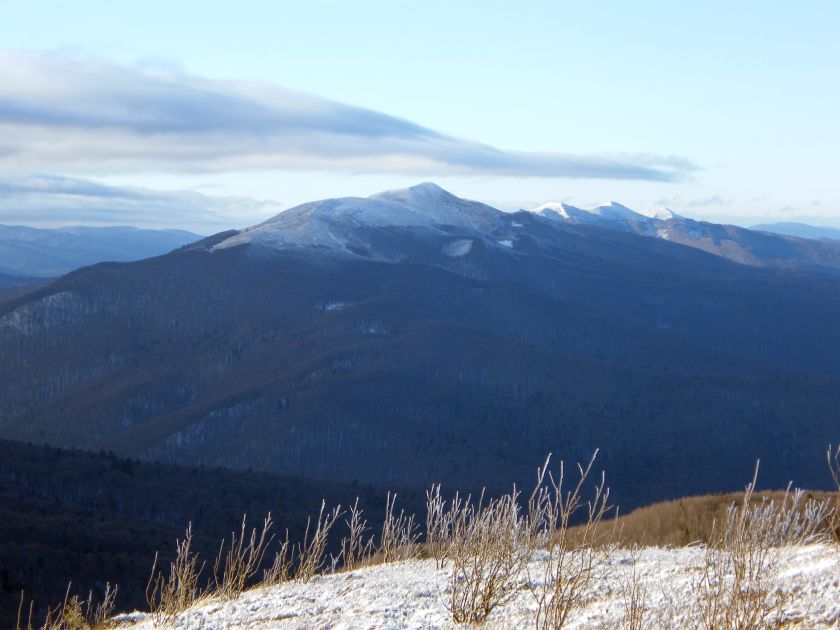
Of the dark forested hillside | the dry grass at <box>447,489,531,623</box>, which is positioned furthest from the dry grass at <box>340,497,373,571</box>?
the dark forested hillside

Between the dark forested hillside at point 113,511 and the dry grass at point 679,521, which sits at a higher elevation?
the dry grass at point 679,521

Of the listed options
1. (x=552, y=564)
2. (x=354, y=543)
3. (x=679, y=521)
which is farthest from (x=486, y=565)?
(x=679, y=521)

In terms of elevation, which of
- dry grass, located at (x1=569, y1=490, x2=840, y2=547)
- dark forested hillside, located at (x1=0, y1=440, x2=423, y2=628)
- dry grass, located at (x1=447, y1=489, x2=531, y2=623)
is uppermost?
A: dry grass, located at (x1=447, y1=489, x2=531, y2=623)

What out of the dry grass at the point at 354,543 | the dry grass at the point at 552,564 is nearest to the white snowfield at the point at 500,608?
the dry grass at the point at 552,564

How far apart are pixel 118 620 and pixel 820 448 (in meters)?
177

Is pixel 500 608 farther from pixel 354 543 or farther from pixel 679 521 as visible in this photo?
pixel 679 521

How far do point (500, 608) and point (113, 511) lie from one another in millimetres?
58382

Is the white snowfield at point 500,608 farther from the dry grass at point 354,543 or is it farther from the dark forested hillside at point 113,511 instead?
the dark forested hillside at point 113,511

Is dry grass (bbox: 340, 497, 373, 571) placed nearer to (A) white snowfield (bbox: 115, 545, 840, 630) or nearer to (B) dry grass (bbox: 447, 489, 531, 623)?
(A) white snowfield (bbox: 115, 545, 840, 630)

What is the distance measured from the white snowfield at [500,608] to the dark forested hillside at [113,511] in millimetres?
21691

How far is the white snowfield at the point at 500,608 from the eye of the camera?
878 centimetres

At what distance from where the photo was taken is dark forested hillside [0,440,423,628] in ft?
139

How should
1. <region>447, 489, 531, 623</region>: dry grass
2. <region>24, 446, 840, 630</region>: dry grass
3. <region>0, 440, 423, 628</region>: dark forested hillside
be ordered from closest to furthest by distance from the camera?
<region>24, 446, 840, 630</region>: dry grass, <region>447, 489, 531, 623</region>: dry grass, <region>0, 440, 423, 628</region>: dark forested hillside

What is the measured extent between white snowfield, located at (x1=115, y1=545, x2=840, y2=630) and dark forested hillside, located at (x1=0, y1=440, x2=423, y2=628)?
71.2 feet
